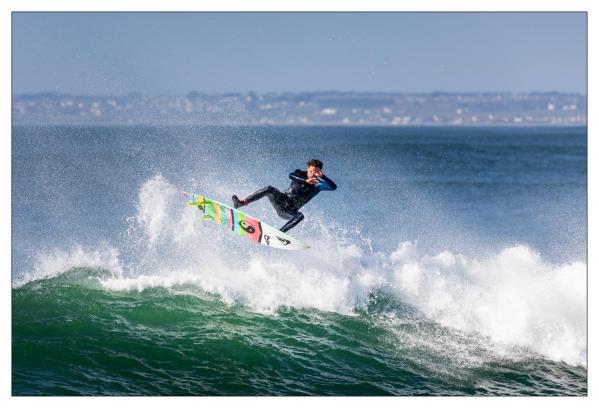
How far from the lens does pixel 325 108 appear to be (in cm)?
11231

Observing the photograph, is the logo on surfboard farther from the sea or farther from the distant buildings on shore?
the distant buildings on shore

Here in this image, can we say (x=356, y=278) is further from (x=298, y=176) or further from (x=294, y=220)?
(x=298, y=176)

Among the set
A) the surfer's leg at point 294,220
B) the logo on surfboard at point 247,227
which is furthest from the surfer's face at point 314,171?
the logo on surfboard at point 247,227

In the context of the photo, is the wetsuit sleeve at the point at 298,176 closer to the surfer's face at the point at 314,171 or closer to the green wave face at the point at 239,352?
the surfer's face at the point at 314,171

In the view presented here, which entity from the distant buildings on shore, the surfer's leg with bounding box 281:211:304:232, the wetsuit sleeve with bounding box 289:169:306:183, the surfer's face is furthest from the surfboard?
the distant buildings on shore

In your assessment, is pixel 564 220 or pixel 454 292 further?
pixel 564 220

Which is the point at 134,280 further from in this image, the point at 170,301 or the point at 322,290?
the point at 322,290

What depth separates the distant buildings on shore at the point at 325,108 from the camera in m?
49.1

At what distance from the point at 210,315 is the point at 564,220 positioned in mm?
20400

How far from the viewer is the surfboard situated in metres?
11.4

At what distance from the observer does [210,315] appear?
12.4 meters

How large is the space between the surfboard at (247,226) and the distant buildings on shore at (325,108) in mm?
32301
